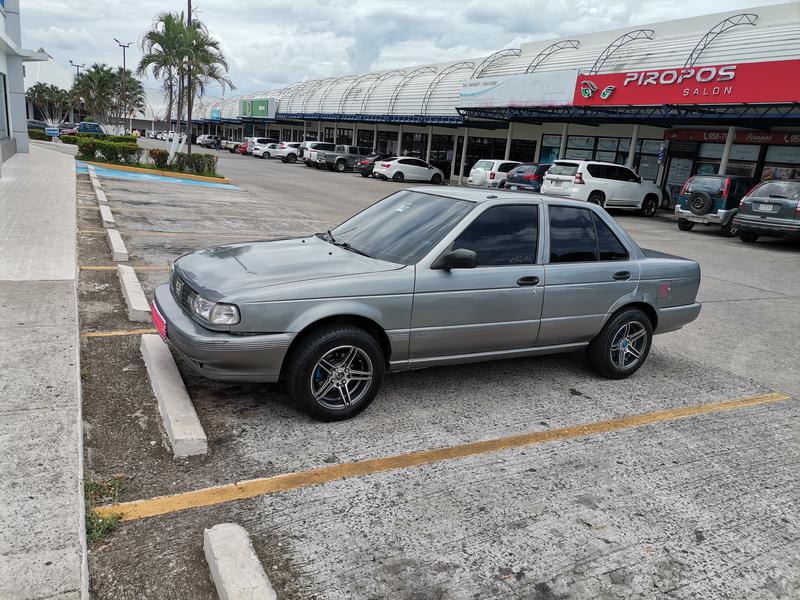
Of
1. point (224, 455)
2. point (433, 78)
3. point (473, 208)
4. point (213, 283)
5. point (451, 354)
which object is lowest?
point (224, 455)

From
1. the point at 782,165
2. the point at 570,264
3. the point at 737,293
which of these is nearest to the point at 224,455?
the point at 570,264

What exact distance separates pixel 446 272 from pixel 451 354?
64cm

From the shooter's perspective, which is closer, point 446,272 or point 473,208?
point 446,272

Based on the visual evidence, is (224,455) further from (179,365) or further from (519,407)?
(519,407)

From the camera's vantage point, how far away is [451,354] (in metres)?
4.55

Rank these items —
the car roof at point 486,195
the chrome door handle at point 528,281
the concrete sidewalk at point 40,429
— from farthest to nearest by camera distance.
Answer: the car roof at point 486,195 < the chrome door handle at point 528,281 < the concrete sidewalk at point 40,429

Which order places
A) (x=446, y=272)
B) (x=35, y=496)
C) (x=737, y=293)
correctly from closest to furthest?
(x=35, y=496) → (x=446, y=272) → (x=737, y=293)

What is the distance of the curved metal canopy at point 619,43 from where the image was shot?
1035 inches

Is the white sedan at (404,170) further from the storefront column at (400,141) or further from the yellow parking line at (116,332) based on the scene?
the yellow parking line at (116,332)

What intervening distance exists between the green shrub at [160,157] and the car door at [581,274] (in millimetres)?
21177

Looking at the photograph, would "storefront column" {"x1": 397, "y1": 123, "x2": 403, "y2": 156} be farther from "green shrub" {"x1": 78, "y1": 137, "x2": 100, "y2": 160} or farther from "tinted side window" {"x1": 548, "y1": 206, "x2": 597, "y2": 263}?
"tinted side window" {"x1": 548, "y1": 206, "x2": 597, "y2": 263}

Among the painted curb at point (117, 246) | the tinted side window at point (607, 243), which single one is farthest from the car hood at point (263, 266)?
the painted curb at point (117, 246)

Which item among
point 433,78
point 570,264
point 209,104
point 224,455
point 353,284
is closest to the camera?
point 224,455

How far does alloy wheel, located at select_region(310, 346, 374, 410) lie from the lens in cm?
405
